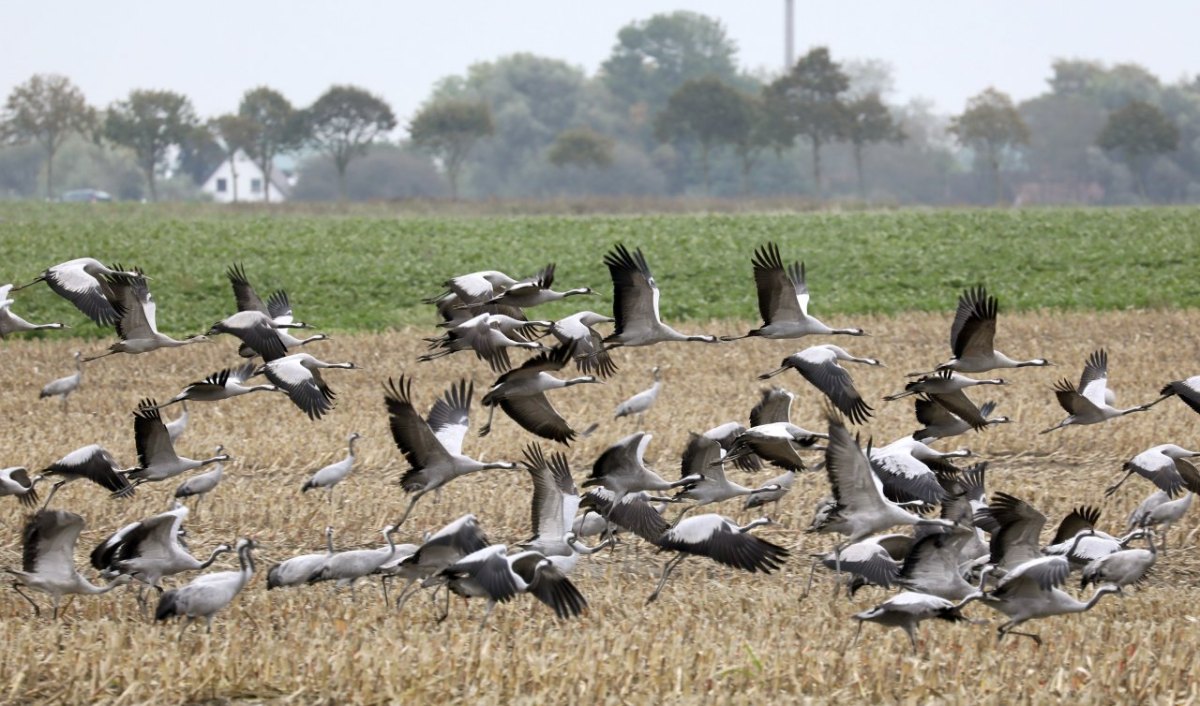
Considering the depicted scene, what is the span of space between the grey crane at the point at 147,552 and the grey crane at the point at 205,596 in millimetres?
498

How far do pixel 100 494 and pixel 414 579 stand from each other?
14.0 feet

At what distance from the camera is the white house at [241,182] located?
109625mm

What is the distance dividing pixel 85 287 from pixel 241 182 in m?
106

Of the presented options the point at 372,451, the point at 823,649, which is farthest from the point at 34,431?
the point at 823,649

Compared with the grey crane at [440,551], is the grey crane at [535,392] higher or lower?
higher

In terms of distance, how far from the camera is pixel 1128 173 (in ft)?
315

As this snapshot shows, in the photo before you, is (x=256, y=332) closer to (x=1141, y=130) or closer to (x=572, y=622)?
(x=572, y=622)

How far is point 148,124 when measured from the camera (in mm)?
80562

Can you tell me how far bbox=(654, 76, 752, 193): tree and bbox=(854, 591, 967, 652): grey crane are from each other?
7202cm

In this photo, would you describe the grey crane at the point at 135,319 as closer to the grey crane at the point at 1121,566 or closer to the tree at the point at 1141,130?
the grey crane at the point at 1121,566

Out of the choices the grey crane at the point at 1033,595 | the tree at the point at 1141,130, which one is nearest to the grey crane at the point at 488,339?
the grey crane at the point at 1033,595

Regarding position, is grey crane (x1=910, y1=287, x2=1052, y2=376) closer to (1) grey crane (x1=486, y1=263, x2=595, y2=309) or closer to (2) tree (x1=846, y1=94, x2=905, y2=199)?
(1) grey crane (x1=486, y1=263, x2=595, y2=309)

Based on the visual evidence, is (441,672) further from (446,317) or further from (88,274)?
(88,274)

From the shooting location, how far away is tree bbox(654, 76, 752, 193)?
79875 millimetres
